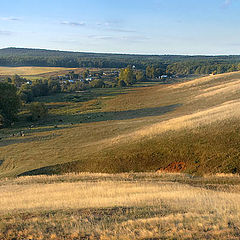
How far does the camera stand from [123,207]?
14039 millimetres

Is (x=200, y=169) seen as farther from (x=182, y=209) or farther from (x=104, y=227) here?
(x=104, y=227)

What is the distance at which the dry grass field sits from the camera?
34.9 feet

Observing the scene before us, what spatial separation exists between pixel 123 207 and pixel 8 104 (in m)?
52.7

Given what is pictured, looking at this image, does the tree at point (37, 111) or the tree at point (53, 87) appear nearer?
the tree at point (37, 111)

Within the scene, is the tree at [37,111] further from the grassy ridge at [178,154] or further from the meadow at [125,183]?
the grassy ridge at [178,154]

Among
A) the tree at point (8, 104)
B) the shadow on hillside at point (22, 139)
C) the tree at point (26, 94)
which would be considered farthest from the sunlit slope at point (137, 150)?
the tree at point (26, 94)

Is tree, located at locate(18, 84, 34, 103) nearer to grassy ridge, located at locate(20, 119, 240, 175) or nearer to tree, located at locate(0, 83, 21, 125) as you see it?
tree, located at locate(0, 83, 21, 125)

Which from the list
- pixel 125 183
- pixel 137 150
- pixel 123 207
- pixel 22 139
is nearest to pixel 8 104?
pixel 22 139

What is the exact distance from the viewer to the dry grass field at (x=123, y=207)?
10633 millimetres

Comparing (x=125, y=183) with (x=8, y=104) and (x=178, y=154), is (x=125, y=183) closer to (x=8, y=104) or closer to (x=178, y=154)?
(x=178, y=154)

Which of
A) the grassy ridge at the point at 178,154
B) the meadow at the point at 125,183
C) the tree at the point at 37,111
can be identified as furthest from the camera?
the tree at the point at 37,111

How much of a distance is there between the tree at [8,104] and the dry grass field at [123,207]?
38.6 meters

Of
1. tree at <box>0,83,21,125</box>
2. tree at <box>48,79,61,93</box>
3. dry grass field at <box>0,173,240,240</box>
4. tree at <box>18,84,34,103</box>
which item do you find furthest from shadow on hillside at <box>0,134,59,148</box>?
tree at <box>48,79,61,93</box>

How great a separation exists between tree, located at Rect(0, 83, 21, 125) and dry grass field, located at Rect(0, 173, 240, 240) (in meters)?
38.6
